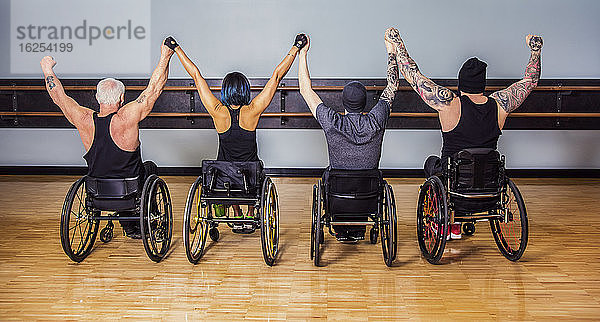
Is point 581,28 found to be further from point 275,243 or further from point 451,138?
point 275,243

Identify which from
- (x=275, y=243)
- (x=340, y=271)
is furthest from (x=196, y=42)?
(x=340, y=271)

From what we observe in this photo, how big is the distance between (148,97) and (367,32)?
324cm

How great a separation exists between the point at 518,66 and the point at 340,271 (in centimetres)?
385

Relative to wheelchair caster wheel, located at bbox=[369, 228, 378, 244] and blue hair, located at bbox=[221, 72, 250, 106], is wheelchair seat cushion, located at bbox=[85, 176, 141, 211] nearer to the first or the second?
blue hair, located at bbox=[221, 72, 250, 106]

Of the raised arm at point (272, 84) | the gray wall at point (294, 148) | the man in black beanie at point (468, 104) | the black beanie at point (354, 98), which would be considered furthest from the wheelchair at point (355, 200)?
the gray wall at point (294, 148)

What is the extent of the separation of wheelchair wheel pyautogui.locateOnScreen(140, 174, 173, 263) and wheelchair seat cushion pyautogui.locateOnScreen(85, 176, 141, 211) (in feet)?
0.34

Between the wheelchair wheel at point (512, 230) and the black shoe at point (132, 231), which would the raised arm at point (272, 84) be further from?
the wheelchair wheel at point (512, 230)

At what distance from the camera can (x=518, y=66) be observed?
6.06 metres

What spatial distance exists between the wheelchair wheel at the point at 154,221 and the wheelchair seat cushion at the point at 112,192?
4.1 inches

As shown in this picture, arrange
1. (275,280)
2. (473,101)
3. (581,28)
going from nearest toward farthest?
(275,280) → (473,101) → (581,28)

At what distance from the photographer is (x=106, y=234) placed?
3.82 m

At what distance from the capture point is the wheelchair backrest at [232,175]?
326 cm

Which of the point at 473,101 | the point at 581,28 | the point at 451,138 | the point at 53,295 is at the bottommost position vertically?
the point at 53,295

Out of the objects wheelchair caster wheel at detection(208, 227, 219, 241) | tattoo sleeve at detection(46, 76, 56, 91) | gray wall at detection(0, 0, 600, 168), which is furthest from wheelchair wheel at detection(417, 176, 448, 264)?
gray wall at detection(0, 0, 600, 168)
